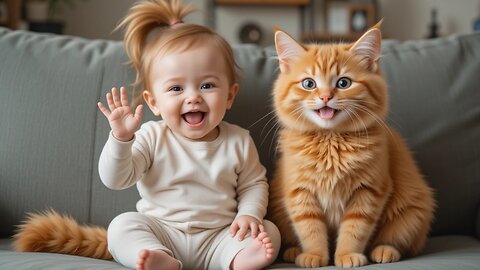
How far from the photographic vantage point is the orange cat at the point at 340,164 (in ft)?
4.32

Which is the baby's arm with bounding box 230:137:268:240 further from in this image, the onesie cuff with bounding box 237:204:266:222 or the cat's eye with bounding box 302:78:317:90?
the cat's eye with bounding box 302:78:317:90

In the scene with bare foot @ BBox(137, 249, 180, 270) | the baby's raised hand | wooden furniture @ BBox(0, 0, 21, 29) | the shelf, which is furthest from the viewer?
the shelf

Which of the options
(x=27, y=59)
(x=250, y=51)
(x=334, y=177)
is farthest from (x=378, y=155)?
(x=27, y=59)

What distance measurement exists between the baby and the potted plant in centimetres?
254

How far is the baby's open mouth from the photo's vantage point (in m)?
1.41

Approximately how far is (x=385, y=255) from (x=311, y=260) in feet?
0.62

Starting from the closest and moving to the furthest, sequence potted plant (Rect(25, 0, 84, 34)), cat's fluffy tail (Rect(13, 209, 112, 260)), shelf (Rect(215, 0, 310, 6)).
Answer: cat's fluffy tail (Rect(13, 209, 112, 260)) < potted plant (Rect(25, 0, 84, 34)) < shelf (Rect(215, 0, 310, 6))

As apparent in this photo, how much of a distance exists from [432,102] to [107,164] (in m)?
1.00

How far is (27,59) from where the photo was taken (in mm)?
1640

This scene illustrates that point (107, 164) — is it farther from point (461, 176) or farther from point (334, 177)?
point (461, 176)

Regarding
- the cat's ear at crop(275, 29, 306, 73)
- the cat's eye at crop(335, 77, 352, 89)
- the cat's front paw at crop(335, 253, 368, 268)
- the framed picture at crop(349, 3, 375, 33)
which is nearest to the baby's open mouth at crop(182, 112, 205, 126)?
the cat's ear at crop(275, 29, 306, 73)

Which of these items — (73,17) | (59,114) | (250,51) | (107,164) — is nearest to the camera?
(107,164)

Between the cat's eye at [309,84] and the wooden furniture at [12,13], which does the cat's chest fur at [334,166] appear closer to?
the cat's eye at [309,84]

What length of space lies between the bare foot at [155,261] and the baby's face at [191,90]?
0.36 metres
